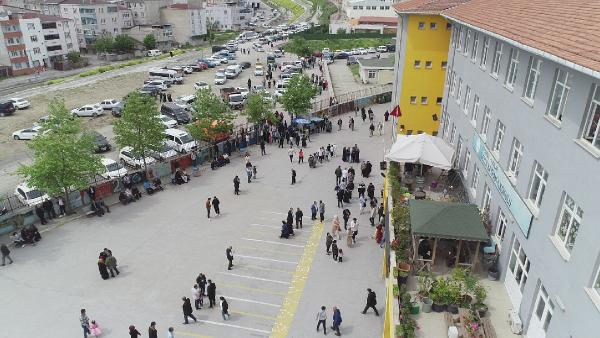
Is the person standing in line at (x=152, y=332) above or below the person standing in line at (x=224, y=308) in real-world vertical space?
above

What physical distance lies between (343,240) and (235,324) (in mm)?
7329

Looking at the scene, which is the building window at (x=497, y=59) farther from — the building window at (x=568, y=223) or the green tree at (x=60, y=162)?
the green tree at (x=60, y=162)

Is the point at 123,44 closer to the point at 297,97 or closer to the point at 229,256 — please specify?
the point at 297,97

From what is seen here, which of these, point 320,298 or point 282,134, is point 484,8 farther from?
point 282,134

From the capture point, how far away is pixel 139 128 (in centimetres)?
2741

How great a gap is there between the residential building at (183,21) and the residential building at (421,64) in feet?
317

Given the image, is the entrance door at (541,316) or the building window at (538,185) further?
the building window at (538,185)

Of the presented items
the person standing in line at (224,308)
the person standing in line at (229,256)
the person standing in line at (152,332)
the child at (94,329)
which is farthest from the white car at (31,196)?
the person standing in line at (224,308)

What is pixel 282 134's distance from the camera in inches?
1363

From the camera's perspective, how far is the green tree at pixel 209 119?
100 ft

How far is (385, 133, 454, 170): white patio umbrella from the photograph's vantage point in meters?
22.1

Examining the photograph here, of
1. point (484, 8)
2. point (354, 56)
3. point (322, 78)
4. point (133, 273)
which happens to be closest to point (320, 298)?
point (133, 273)

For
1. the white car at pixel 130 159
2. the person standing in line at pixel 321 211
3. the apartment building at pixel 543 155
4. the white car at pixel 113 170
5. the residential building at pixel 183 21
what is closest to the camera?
the apartment building at pixel 543 155

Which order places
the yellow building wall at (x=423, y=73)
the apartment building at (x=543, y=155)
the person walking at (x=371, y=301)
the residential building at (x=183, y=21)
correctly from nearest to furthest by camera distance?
the apartment building at (x=543, y=155), the person walking at (x=371, y=301), the yellow building wall at (x=423, y=73), the residential building at (x=183, y=21)
